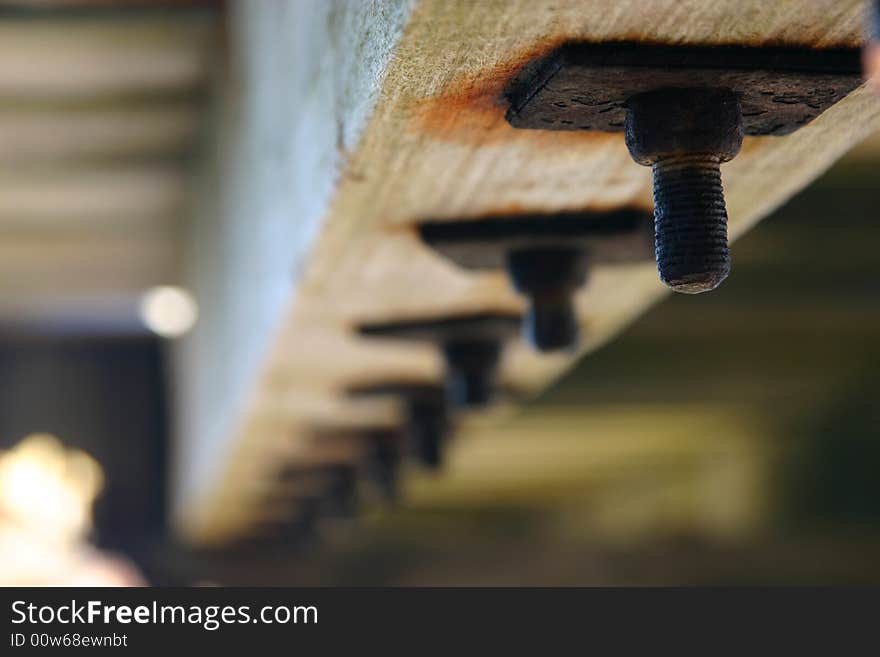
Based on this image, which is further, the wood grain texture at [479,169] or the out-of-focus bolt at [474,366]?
the out-of-focus bolt at [474,366]

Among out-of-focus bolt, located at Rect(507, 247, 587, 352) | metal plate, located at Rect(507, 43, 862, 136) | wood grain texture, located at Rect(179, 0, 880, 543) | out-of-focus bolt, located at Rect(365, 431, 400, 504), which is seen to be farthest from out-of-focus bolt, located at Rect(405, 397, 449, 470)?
metal plate, located at Rect(507, 43, 862, 136)

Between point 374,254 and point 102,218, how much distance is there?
309cm

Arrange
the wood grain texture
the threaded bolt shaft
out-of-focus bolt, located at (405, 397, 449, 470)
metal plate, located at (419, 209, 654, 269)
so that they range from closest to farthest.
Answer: the wood grain texture → the threaded bolt shaft → metal plate, located at (419, 209, 654, 269) → out-of-focus bolt, located at (405, 397, 449, 470)

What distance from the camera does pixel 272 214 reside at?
2.70 metres

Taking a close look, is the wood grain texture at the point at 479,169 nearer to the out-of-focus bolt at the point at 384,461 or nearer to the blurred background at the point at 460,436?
the out-of-focus bolt at the point at 384,461

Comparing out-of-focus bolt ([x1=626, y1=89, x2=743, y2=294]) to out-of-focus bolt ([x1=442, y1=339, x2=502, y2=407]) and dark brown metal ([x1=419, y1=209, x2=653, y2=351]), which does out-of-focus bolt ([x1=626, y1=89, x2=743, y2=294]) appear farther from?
out-of-focus bolt ([x1=442, y1=339, x2=502, y2=407])

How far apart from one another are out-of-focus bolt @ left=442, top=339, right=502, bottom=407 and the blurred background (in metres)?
1.23

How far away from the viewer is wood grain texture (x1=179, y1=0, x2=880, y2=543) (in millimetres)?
1311

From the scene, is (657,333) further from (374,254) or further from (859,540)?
(374,254)

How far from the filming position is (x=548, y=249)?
209 cm

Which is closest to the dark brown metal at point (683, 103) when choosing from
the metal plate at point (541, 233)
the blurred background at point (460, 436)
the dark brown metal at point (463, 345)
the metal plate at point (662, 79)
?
the metal plate at point (662, 79)

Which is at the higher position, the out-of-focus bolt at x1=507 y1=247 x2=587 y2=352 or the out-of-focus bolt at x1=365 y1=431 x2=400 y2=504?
the out-of-focus bolt at x1=365 y1=431 x2=400 y2=504

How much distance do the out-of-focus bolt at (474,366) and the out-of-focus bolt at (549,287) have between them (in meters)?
0.51

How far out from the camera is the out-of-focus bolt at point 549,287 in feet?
6.87
